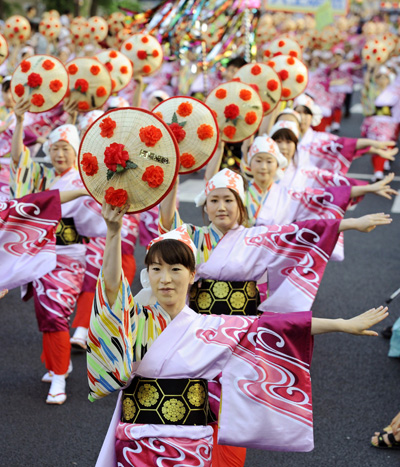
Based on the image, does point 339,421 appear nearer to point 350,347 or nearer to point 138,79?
point 350,347

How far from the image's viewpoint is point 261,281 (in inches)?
160

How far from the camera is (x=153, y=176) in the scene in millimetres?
2590

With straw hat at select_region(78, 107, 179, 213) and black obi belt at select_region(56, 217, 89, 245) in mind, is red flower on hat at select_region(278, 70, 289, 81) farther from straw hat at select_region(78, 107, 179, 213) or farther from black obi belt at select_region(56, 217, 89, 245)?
straw hat at select_region(78, 107, 179, 213)

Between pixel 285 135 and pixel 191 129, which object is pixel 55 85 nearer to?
pixel 191 129

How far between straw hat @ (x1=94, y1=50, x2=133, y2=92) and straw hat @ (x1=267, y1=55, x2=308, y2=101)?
133 centimetres

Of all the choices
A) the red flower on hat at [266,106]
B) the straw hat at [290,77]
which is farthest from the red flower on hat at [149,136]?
the straw hat at [290,77]

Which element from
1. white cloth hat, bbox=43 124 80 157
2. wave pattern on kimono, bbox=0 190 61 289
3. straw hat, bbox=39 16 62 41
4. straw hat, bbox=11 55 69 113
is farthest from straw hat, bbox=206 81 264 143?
straw hat, bbox=39 16 62 41

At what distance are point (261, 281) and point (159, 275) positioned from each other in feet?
4.42

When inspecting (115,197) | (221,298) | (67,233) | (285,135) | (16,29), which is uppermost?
(115,197)

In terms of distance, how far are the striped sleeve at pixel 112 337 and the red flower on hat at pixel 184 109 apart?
55.0 inches

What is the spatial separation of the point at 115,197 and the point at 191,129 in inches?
51.0

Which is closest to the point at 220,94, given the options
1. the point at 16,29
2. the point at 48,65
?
the point at 48,65

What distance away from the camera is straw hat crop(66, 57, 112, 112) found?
559 cm

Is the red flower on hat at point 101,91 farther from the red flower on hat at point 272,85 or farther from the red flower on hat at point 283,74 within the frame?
the red flower on hat at point 283,74
